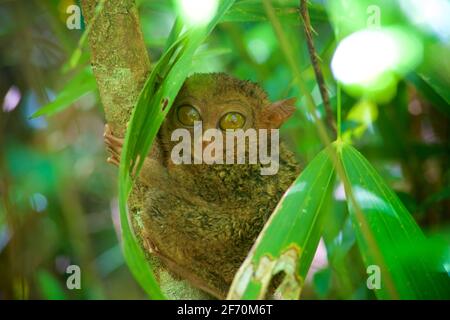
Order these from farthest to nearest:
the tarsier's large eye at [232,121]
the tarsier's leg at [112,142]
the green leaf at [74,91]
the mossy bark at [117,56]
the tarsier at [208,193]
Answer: the green leaf at [74,91] < the tarsier's large eye at [232,121] < the tarsier at [208,193] < the tarsier's leg at [112,142] < the mossy bark at [117,56]

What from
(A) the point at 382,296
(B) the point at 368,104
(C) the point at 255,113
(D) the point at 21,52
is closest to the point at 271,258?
(A) the point at 382,296

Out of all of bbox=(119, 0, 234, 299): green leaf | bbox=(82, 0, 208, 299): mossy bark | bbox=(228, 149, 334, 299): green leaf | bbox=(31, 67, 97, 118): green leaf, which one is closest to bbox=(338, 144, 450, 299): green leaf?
bbox=(228, 149, 334, 299): green leaf

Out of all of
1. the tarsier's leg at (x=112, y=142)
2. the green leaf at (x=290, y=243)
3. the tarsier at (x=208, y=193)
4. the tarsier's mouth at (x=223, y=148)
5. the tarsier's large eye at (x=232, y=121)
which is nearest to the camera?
the green leaf at (x=290, y=243)

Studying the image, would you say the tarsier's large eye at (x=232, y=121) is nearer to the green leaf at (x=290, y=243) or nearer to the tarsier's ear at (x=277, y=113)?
the tarsier's ear at (x=277, y=113)

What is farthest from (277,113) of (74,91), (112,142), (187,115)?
(74,91)

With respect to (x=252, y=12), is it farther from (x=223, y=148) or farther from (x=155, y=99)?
(x=155, y=99)

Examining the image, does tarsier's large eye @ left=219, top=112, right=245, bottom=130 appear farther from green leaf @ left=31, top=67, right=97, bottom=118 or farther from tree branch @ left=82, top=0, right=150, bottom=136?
green leaf @ left=31, top=67, right=97, bottom=118

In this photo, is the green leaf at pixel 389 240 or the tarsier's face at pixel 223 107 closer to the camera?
the green leaf at pixel 389 240

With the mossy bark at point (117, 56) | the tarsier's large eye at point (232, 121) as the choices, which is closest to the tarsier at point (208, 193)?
the tarsier's large eye at point (232, 121)
